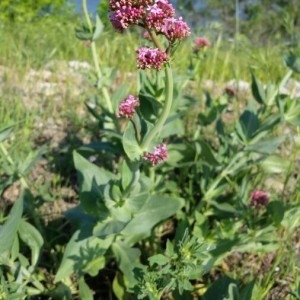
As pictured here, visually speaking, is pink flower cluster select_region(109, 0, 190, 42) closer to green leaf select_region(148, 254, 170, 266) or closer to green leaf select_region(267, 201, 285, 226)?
green leaf select_region(148, 254, 170, 266)

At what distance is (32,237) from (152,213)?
45 cm

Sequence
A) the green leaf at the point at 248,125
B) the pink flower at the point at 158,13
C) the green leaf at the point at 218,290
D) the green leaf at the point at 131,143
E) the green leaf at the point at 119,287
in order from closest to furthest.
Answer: the pink flower at the point at 158,13, the green leaf at the point at 131,143, the green leaf at the point at 218,290, the green leaf at the point at 119,287, the green leaf at the point at 248,125

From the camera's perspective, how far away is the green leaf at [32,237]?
1.77m

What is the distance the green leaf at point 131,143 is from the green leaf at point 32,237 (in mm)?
550

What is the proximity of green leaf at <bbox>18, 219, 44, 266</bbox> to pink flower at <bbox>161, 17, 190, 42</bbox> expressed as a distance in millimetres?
936

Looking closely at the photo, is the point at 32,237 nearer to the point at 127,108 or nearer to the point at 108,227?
the point at 108,227

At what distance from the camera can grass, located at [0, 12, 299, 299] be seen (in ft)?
7.21

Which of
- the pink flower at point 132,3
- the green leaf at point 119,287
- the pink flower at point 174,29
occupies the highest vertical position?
the pink flower at point 132,3

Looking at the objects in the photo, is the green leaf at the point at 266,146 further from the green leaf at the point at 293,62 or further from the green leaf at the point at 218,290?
the green leaf at the point at 218,290

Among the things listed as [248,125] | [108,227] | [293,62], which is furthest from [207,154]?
[108,227]

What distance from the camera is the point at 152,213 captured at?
180 cm

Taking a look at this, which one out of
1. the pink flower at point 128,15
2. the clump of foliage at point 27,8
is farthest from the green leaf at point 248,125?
the clump of foliage at point 27,8

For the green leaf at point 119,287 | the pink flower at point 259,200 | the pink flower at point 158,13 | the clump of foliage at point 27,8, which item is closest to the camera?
the pink flower at point 158,13

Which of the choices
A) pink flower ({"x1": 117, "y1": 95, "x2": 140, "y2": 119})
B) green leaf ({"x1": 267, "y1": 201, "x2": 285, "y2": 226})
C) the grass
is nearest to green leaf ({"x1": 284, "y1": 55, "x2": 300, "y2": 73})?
the grass
